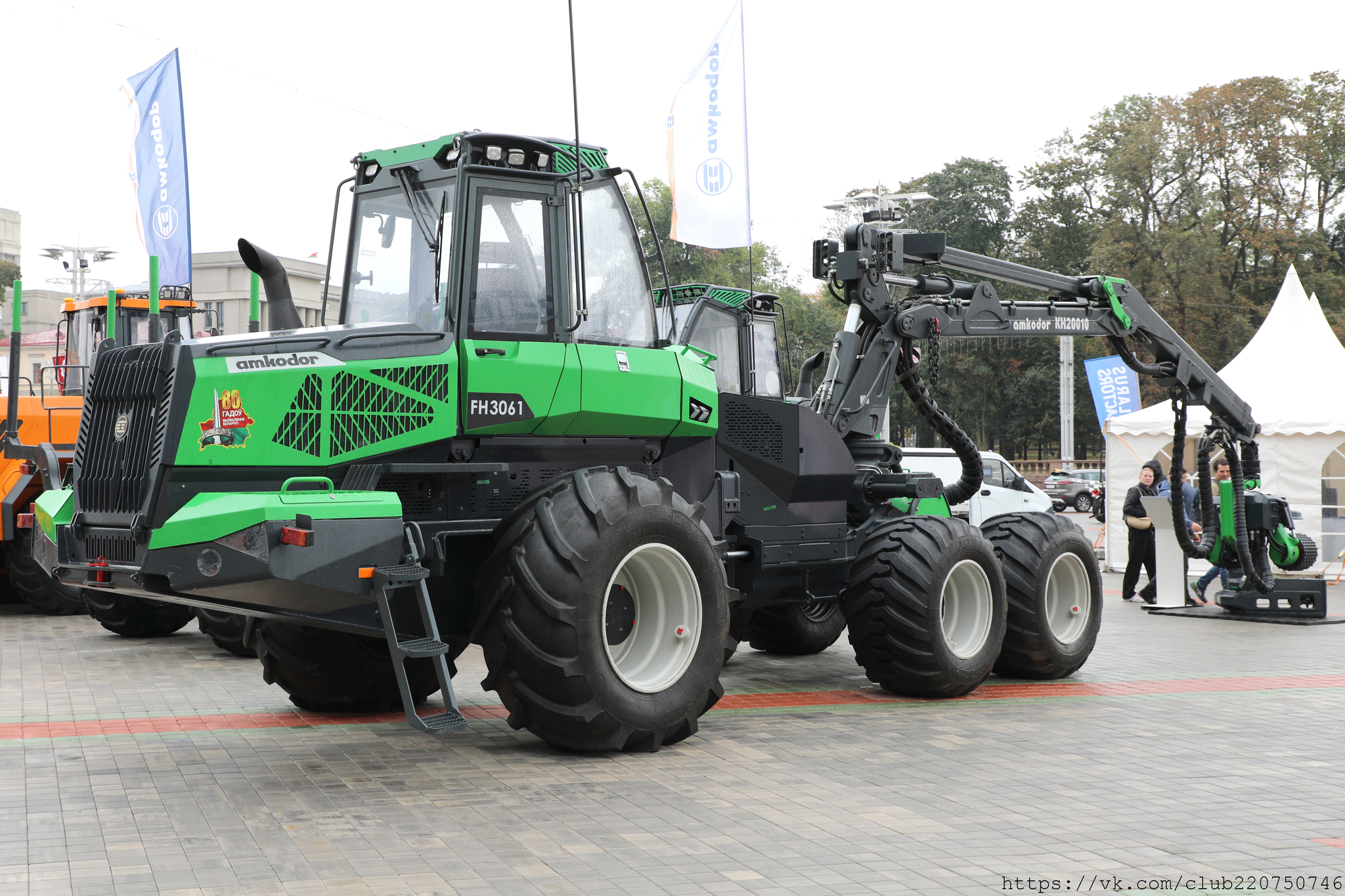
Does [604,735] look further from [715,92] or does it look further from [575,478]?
[715,92]

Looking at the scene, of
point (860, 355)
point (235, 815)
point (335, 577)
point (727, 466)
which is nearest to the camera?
point (235, 815)

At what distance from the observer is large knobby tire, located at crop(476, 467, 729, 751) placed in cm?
681

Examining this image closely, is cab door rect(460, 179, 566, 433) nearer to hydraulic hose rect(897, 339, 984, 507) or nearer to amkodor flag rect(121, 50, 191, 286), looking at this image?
hydraulic hose rect(897, 339, 984, 507)

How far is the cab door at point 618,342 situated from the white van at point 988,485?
12.4 metres

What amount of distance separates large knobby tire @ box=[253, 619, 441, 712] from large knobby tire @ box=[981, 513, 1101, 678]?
454 cm

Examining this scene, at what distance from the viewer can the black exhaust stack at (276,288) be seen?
7.78 meters

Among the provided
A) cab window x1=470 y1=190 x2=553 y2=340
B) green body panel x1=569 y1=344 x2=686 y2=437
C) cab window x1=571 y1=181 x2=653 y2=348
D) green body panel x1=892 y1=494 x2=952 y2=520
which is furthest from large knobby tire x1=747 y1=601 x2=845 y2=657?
cab window x1=470 y1=190 x2=553 y2=340

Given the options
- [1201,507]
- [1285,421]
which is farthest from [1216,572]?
[1285,421]

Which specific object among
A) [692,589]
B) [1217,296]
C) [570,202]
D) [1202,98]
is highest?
[1202,98]

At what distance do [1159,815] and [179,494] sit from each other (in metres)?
5.07

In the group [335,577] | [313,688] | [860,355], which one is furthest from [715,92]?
[335,577]

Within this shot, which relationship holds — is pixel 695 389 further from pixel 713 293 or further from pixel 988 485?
pixel 988 485

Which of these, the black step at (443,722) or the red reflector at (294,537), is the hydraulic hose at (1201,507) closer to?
the black step at (443,722)

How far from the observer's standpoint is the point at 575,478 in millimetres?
7180
